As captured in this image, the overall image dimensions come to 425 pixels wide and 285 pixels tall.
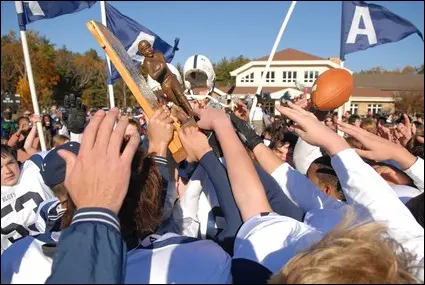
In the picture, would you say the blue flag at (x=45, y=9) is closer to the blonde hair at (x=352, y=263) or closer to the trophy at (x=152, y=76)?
the trophy at (x=152, y=76)

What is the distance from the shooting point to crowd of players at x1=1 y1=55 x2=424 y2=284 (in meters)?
1.10

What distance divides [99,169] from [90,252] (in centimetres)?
26

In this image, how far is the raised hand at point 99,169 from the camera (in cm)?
119

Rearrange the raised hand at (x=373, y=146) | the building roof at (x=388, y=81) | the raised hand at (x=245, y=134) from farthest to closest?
the building roof at (x=388, y=81)
the raised hand at (x=245, y=134)
the raised hand at (x=373, y=146)

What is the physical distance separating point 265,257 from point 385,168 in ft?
6.01

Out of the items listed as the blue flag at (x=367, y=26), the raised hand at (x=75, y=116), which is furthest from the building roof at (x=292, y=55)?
the raised hand at (x=75, y=116)

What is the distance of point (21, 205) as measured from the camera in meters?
3.22

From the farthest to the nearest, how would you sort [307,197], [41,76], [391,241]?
[41,76]
[307,197]
[391,241]

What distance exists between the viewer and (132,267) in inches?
51.2

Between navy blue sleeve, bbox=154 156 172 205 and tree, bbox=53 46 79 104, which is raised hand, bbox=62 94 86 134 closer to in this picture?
navy blue sleeve, bbox=154 156 172 205

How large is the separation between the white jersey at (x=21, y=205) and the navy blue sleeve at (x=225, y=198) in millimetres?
2037

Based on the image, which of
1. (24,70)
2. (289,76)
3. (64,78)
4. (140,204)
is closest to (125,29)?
(140,204)

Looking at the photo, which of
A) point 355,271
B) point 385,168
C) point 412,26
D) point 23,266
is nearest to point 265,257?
point 355,271

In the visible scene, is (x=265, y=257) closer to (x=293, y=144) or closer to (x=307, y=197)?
(x=307, y=197)
